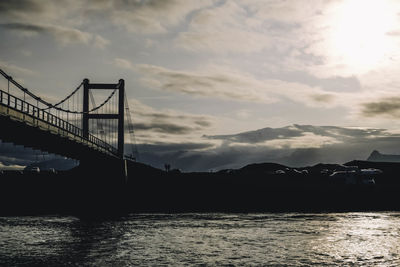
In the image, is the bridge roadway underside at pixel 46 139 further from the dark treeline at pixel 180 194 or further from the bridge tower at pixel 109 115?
the bridge tower at pixel 109 115

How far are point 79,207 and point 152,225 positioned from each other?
86.6 ft

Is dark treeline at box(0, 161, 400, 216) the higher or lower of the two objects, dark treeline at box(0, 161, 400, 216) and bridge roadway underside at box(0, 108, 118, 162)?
the lower

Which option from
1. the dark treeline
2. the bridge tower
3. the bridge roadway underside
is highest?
the bridge tower

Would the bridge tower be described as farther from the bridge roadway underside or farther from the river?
the river

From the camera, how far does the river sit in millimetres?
23672

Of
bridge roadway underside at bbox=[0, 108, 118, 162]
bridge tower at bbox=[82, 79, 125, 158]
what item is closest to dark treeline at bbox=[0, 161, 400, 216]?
bridge roadway underside at bbox=[0, 108, 118, 162]

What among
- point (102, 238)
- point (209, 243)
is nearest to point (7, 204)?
point (102, 238)

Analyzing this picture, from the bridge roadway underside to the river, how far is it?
7443 mm

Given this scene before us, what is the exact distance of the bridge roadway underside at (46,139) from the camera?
1543 inches

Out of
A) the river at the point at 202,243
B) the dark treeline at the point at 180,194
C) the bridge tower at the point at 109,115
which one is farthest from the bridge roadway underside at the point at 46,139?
the bridge tower at the point at 109,115

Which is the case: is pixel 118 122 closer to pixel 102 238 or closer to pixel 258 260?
pixel 102 238

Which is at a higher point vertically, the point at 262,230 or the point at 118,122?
the point at 118,122

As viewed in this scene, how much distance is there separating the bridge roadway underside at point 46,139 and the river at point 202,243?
24.4 feet

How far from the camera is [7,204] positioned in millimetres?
65375
